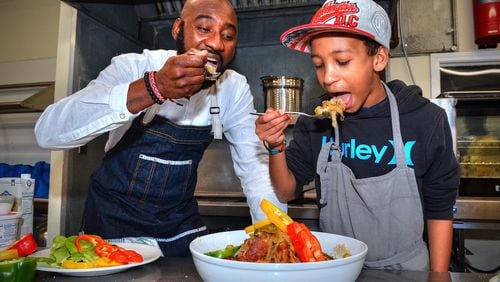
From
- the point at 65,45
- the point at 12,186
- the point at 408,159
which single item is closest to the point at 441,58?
the point at 408,159

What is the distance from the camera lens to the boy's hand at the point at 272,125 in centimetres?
118

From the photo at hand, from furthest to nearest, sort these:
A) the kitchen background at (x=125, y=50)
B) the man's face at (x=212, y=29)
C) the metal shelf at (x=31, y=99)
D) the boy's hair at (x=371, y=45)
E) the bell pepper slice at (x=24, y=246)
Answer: the metal shelf at (x=31, y=99)
the kitchen background at (x=125, y=50)
the man's face at (x=212, y=29)
the boy's hair at (x=371, y=45)
the bell pepper slice at (x=24, y=246)

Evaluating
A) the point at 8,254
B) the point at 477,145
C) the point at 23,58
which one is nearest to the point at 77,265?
the point at 8,254

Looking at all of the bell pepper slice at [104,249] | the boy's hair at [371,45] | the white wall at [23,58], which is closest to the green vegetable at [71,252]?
the bell pepper slice at [104,249]

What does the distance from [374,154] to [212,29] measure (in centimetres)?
76

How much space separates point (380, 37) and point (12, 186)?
195 centimetres

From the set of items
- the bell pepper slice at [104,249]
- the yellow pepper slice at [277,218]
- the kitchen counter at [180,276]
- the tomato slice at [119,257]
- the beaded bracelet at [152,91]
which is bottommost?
the kitchen counter at [180,276]

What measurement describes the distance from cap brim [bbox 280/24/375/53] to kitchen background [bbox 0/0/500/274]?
3.49 feet

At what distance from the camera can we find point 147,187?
1476mm

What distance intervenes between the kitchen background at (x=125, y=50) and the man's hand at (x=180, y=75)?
114cm

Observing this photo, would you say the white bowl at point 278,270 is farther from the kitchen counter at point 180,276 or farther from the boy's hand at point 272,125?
the boy's hand at point 272,125

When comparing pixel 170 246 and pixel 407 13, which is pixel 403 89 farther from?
pixel 407 13

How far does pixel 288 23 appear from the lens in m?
2.58


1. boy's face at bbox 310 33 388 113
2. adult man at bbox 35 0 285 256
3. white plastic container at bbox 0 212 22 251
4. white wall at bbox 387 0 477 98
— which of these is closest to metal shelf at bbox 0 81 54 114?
adult man at bbox 35 0 285 256
